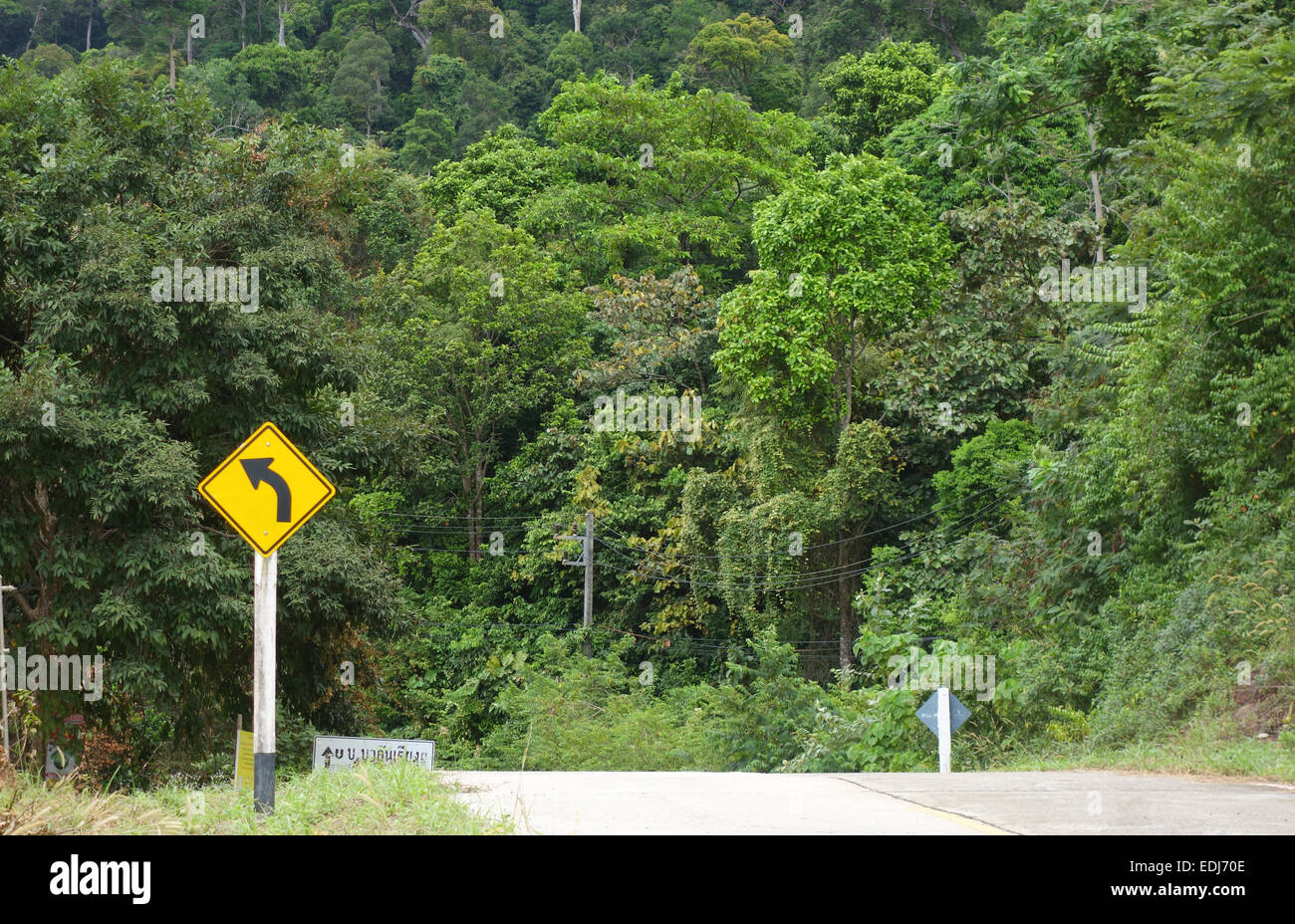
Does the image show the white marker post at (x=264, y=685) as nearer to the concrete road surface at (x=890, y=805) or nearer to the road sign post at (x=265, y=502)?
the road sign post at (x=265, y=502)

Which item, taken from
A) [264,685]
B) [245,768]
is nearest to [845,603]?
[245,768]

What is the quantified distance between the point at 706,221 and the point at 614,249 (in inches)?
130

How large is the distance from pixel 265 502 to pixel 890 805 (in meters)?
4.57

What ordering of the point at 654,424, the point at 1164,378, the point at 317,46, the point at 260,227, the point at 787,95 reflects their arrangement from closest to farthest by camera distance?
the point at 1164,378 → the point at 260,227 → the point at 654,424 → the point at 787,95 → the point at 317,46

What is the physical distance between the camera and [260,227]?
21094 millimetres

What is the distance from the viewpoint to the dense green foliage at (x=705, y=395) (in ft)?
58.1

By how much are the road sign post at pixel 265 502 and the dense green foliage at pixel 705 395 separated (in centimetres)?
888

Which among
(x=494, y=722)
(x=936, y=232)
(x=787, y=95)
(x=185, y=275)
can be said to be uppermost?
(x=787, y=95)

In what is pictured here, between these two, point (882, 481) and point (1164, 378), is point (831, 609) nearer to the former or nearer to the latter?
point (882, 481)

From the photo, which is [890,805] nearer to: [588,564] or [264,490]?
[264,490]

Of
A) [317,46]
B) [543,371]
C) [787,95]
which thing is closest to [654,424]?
[543,371]

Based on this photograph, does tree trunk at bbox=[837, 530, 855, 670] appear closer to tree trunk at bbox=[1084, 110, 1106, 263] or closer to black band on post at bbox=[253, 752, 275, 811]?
tree trunk at bbox=[1084, 110, 1106, 263]

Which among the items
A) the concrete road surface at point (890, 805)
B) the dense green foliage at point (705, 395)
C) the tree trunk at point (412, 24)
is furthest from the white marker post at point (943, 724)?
the tree trunk at point (412, 24)

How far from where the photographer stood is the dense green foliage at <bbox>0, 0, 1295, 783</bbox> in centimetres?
1770
